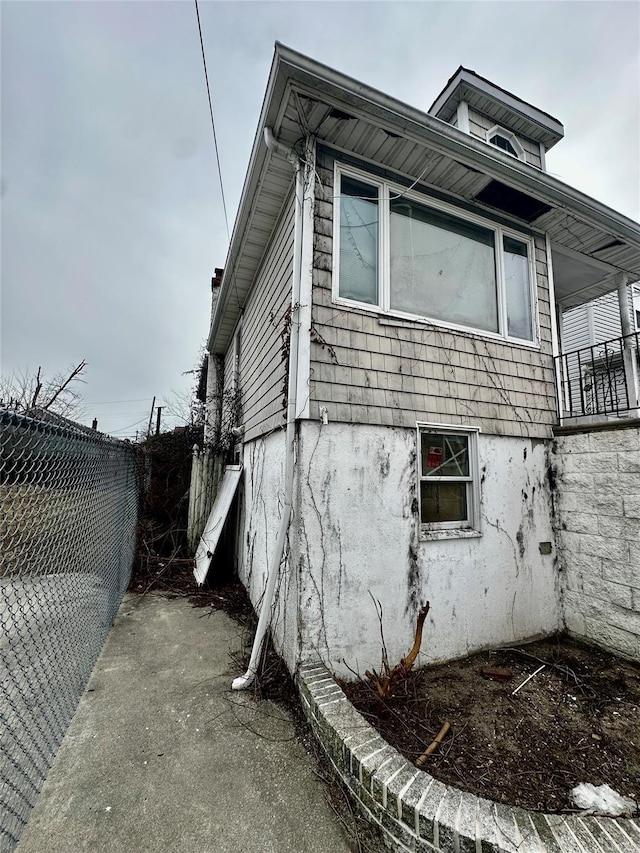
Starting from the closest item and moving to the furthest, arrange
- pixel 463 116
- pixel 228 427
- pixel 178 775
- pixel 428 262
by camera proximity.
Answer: pixel 178 775 < pixel 428 262 < pixel 463 116 < pixel 228 427

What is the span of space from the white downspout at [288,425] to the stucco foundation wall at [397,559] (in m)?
0.12

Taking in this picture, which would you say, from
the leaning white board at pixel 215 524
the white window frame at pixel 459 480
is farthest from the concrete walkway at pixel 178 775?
the leaning white board at pixel 215 524

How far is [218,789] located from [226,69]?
746cm

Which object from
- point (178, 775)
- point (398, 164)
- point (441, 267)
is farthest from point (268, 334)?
point (178, 775)

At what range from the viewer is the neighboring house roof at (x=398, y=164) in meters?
2.99

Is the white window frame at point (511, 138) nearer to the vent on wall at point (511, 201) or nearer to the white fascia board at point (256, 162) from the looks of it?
the vent on wall at point (511, 201)

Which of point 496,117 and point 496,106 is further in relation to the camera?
point 496,117

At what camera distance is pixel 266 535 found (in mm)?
3951

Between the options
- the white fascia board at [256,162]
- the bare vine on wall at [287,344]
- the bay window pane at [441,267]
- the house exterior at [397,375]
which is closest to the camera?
the white fascia board at [256,162]

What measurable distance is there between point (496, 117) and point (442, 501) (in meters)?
6.48

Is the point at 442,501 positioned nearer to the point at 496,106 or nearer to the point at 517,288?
the point at 517,288

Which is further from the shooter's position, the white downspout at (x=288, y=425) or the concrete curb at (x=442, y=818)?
the white downspout at (x=288, y=425)

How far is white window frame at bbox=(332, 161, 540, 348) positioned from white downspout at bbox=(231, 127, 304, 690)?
0.33m

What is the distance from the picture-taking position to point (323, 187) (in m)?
3.40
